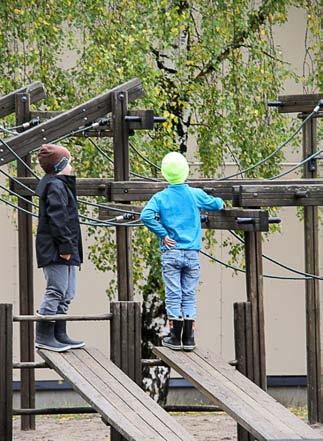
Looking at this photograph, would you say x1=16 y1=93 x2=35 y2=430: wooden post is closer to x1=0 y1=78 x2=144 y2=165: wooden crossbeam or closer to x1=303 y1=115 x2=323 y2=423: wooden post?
x1=0 y1=78 x2=144 y2=165: wooden crossbeam

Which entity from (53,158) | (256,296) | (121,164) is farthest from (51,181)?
(256,296)

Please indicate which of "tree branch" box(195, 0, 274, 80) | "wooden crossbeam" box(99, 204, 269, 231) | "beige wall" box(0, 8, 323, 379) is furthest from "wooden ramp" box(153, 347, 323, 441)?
"beige wall" box(0, 8, 323, 379)

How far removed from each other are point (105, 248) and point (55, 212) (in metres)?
5.62

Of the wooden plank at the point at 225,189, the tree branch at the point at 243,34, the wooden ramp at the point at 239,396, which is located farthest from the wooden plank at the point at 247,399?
the tree branch at the point at 243,34

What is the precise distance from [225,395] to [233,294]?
9.66 meters

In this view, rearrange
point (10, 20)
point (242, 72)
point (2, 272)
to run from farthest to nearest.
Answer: point (2, 272), point (242, 72), point (10, 20)

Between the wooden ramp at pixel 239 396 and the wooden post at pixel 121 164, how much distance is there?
0.90m

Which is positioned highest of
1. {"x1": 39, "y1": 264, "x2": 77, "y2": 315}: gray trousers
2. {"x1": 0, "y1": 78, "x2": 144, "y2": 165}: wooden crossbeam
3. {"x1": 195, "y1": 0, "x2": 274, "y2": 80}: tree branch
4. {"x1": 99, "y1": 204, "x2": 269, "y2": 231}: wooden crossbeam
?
{"x1": 195, "y1": 0, "x2": 274, "y2": 80}: tree branch

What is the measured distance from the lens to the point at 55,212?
1171cm

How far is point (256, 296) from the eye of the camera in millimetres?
12562

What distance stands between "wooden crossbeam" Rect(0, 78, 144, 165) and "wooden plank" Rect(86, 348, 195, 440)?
1.79 meters

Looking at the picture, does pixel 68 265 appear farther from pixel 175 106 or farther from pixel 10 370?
pixel 175 106

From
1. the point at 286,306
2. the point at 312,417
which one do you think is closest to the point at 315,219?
the point at 312,417

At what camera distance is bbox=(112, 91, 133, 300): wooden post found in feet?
41.9
